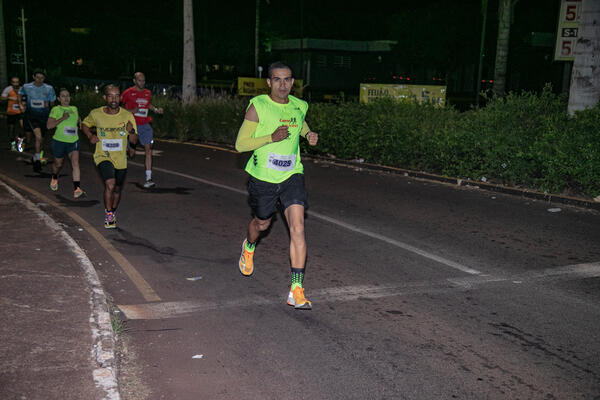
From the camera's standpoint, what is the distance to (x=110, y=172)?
29.2 feet

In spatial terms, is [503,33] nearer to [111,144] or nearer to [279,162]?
[111,144]

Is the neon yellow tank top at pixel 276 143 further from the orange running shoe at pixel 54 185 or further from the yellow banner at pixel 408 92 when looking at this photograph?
the yellow banner at pixel 408 92

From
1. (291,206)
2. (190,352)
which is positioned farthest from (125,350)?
(291,206)

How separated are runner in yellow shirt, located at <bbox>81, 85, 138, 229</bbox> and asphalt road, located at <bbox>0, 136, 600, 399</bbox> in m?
0.46

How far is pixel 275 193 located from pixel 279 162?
0.31 meters

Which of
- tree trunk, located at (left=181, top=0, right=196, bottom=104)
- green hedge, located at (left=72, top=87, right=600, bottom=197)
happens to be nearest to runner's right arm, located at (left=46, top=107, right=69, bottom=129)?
green hedge, located at (left=72, top=87, right=600, bottom=197)

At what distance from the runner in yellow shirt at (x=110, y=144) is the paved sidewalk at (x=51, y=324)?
124cm

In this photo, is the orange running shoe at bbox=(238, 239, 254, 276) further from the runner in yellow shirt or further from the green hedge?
the green hedge

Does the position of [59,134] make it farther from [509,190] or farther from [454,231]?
[509,190]

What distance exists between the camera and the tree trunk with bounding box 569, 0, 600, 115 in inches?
482

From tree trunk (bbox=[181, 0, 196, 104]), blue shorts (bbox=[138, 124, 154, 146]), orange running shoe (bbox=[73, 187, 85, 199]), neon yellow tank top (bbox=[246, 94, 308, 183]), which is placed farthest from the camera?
tree trunk (bbox=[181, 0, 196, 104])

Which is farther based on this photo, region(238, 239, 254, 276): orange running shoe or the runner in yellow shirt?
the runner in yellow shirt

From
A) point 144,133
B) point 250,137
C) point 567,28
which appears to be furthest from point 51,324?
point 567,28

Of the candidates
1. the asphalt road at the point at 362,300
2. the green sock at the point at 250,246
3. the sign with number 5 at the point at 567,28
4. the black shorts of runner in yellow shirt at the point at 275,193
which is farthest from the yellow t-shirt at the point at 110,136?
the sign with number 5 at the point at 567,28
